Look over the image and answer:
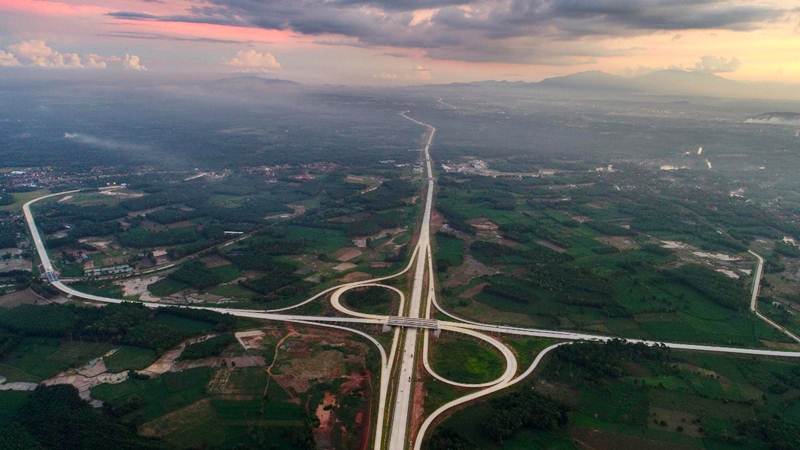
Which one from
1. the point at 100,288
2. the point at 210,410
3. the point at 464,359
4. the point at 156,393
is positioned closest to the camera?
the point at 210,410

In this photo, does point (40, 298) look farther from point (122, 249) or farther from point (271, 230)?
point (271, 230)

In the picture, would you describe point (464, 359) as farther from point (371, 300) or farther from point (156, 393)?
point (156, 393)

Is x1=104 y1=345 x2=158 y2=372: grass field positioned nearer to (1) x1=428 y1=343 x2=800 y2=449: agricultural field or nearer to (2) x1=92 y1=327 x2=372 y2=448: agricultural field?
(2) x1=92 y1=327 x2=372 y2=448: agricultural field

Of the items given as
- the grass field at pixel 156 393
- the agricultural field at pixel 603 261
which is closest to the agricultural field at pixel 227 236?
the agricultural field at pixel 603 261

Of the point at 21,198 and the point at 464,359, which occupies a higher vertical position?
the point at 21,198

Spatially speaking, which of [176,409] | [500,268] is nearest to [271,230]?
[500,268]

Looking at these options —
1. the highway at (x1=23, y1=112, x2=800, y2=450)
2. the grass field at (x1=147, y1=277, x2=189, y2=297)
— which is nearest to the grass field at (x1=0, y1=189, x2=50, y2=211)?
the highway at (x1=23, y1=112, x2=800, y2=450)

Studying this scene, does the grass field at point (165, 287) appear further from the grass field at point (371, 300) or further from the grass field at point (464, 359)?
the grass field at point (464, 359)

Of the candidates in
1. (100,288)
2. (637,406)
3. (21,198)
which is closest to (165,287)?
(100,288)

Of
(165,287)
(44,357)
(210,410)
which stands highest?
(165,287)
